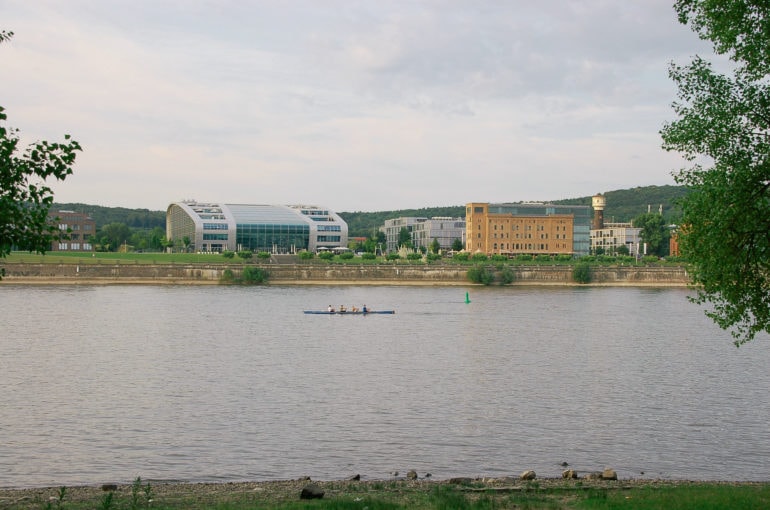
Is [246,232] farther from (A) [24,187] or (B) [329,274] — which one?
(A) [24,187]

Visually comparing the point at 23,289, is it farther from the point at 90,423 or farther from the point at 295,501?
the point at 295,501

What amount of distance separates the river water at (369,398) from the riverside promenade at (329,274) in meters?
49.0

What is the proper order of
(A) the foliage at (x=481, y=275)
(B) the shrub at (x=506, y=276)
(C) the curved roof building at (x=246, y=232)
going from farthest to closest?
(C) the curved roof building at (x=246, y=232) < (B) the shrub at (x=506, y=276) < (A) the foliage at (x=481, y=275)

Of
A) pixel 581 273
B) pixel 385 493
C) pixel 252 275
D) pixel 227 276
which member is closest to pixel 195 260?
pixel 227 276

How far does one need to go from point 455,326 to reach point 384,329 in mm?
6788

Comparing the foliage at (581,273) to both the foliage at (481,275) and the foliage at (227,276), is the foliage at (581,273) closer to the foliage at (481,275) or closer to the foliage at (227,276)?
the foliage at (481,275)

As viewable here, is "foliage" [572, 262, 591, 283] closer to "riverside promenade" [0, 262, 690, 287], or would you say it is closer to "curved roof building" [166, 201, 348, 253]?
"riverside promenade" [0, 262, 690, 287]

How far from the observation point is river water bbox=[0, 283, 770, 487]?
26953 millimetres

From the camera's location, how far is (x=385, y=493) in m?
20.8

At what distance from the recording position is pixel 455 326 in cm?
7412

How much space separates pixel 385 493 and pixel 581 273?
417 feet

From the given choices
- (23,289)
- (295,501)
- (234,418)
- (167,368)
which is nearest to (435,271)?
(23,289)

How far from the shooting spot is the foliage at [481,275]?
460 ft

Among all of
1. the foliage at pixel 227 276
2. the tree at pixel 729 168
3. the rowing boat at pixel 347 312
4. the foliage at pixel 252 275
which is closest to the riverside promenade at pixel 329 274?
the foliage at pixel 227 276
